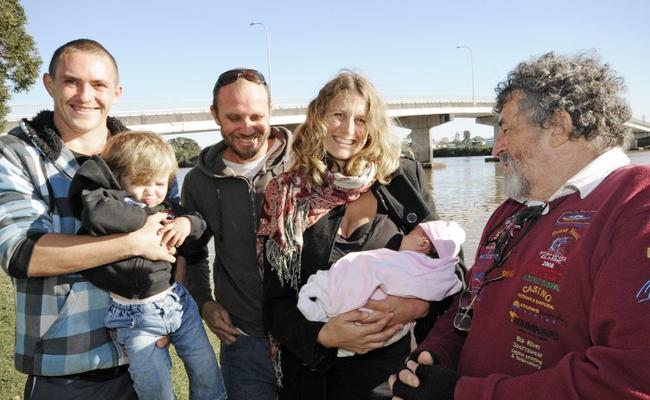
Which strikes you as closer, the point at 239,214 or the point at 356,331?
the point at 356,331

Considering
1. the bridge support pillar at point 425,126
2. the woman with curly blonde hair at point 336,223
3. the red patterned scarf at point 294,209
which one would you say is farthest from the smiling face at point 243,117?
the bridge support pillar at point 425,126

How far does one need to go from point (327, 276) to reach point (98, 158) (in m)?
1.37

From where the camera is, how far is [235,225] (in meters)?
3.27

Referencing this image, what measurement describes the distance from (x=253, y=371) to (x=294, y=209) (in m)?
1.26

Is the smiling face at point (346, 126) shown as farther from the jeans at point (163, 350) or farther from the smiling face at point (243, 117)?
the jeans at point (163, 350)

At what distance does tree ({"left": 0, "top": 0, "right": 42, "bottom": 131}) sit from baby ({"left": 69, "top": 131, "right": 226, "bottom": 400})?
47.8 ft

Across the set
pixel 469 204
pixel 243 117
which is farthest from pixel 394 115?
pixel 243 117

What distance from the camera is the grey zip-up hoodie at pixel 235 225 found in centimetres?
326

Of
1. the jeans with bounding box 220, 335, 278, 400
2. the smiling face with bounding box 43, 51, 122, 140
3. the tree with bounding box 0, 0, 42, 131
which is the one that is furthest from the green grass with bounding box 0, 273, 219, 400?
the tree with bounding box 0, 0, 42, 131

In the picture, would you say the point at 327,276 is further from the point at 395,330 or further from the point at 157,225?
the point at 157,225

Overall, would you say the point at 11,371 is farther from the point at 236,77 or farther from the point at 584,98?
the point at 584,98

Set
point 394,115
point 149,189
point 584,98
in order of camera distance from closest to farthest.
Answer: point 584,98 → point 149,189 → point 394,115

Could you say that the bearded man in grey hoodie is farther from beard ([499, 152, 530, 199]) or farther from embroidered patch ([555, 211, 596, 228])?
embroidered patch ([555, 211, 596, 228])

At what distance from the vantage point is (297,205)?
274cm
